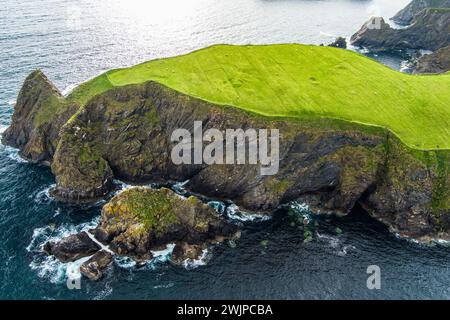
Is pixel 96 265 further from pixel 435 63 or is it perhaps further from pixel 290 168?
pixel 435 63

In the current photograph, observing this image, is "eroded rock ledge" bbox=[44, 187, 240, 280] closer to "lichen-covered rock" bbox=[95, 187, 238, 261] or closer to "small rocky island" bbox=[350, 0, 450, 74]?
"lichen-covered rock" bbox=[95, 187, 238, 261]

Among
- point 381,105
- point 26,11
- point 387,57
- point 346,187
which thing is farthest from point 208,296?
point 26,11

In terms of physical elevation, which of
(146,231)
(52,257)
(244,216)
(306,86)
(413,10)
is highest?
(413,10)

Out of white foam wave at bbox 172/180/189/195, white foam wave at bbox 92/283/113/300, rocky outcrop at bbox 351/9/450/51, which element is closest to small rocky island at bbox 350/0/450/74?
rocky outcrop at bbox 351/9/450/51

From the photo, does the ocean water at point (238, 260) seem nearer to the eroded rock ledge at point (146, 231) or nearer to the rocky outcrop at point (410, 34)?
the eroded rock ledge at point (146, 231)

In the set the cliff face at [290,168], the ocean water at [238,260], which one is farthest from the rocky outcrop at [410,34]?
the ocean water at [238,260]

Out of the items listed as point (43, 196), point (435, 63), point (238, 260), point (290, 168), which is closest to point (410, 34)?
point (435, 63)
